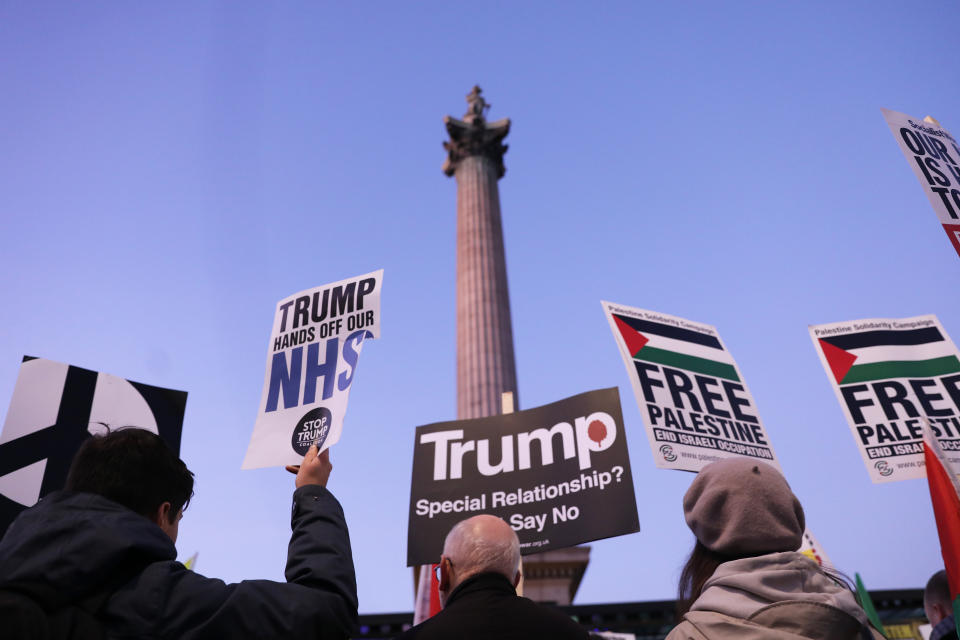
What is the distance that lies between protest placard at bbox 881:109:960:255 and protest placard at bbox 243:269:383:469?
4.64m

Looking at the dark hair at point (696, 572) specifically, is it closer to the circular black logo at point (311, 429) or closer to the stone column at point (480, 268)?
the circular black logo at point (311, 429)

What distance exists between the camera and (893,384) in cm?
671

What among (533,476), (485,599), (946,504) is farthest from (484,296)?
(485,599)

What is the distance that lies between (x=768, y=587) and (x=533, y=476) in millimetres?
3831

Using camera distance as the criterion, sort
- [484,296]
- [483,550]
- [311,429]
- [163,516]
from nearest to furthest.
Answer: [163,516]
[483,550]
[311,429]
[484,296]

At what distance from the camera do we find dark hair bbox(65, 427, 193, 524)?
7.07 feet

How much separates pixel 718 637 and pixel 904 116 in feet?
21.1

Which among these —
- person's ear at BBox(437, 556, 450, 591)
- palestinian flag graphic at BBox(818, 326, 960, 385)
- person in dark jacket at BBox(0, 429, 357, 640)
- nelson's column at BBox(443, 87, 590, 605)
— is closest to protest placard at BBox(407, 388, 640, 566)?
palestinian flag graphic at BBox(818, 326, 960, 385)

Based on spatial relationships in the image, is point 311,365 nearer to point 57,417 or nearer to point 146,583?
point 57,417

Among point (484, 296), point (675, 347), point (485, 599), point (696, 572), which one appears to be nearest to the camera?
point (696, 572)

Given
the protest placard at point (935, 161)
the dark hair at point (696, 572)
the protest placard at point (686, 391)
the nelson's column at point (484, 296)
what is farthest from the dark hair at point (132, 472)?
the nelson's column at point (484, 296)

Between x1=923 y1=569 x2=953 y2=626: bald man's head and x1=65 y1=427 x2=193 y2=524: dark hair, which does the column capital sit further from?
x1=65 y1=427 x2=193 y2=524: dark hair

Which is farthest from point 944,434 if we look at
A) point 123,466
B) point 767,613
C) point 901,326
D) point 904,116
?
point 123,466

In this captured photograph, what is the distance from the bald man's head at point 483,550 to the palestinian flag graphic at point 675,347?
396 cm
